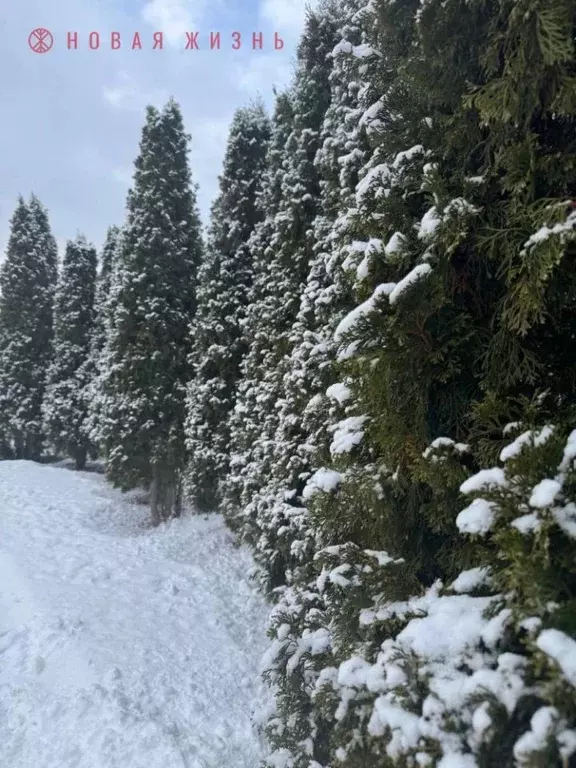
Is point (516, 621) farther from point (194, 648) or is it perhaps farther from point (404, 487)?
point (194, 648)

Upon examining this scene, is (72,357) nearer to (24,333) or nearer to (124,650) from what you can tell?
(24,333)

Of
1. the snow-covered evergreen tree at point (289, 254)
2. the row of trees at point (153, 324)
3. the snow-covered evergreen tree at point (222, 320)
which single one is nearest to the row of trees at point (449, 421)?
the snow-covered evergreen tree at point (289, 254)

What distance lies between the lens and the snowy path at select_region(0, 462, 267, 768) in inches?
239

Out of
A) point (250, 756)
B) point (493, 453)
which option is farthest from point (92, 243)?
point (493, 453)

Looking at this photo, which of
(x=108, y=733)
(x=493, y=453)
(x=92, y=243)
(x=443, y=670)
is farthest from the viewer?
(x=92, y=243)

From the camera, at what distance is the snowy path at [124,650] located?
6062 millimetres

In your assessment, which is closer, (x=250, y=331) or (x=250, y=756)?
(x=250, y=756)

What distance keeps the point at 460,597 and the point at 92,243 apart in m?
30.5

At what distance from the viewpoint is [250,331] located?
43.1 ft

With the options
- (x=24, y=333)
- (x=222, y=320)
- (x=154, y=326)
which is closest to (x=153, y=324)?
(x=154, y=326)

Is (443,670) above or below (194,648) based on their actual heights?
above

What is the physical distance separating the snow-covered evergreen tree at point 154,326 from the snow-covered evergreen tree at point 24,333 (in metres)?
11.1

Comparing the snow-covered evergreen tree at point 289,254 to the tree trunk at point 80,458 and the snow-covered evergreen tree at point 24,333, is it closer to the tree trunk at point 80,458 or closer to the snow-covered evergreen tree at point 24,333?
the tree trunk at point 80,458

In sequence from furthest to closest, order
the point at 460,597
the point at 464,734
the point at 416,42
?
the point at 416,42 < the point at 460,597 < the point at 464,734
